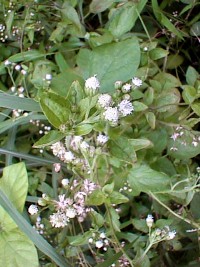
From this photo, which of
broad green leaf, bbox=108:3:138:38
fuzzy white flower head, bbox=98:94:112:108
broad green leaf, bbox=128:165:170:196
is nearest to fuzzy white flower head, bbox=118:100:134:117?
fuzzy white flower head, bbox=98:94:112:108

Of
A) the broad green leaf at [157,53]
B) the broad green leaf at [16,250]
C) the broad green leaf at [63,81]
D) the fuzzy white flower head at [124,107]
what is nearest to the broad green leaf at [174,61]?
the broad green leaf at [157,53]

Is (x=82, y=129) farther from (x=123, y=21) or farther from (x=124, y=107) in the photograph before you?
(x=123, y=21)

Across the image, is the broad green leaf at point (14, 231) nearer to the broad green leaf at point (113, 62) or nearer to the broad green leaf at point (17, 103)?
the broad green leaf at point (17, 103)

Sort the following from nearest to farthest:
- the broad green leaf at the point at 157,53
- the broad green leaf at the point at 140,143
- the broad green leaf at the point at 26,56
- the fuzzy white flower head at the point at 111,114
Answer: the fuzzy white flower head at the point at 111,114 < the broad green leaf at the point at 140,143 < the broad green leaf at the point at 157,53 < the broad green leaf at the point at 26,56

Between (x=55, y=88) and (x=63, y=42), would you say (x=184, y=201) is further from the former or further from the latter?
(x=63, y=42)

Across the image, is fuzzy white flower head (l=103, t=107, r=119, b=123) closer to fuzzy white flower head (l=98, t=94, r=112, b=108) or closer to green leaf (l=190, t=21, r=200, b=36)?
fuzzy white flower head (l=98, t=94, r=112, b=108)

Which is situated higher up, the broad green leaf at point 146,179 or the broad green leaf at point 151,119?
the broad green leaf at point 151,119

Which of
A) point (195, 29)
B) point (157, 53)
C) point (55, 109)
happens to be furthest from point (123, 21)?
point (55, 109)
